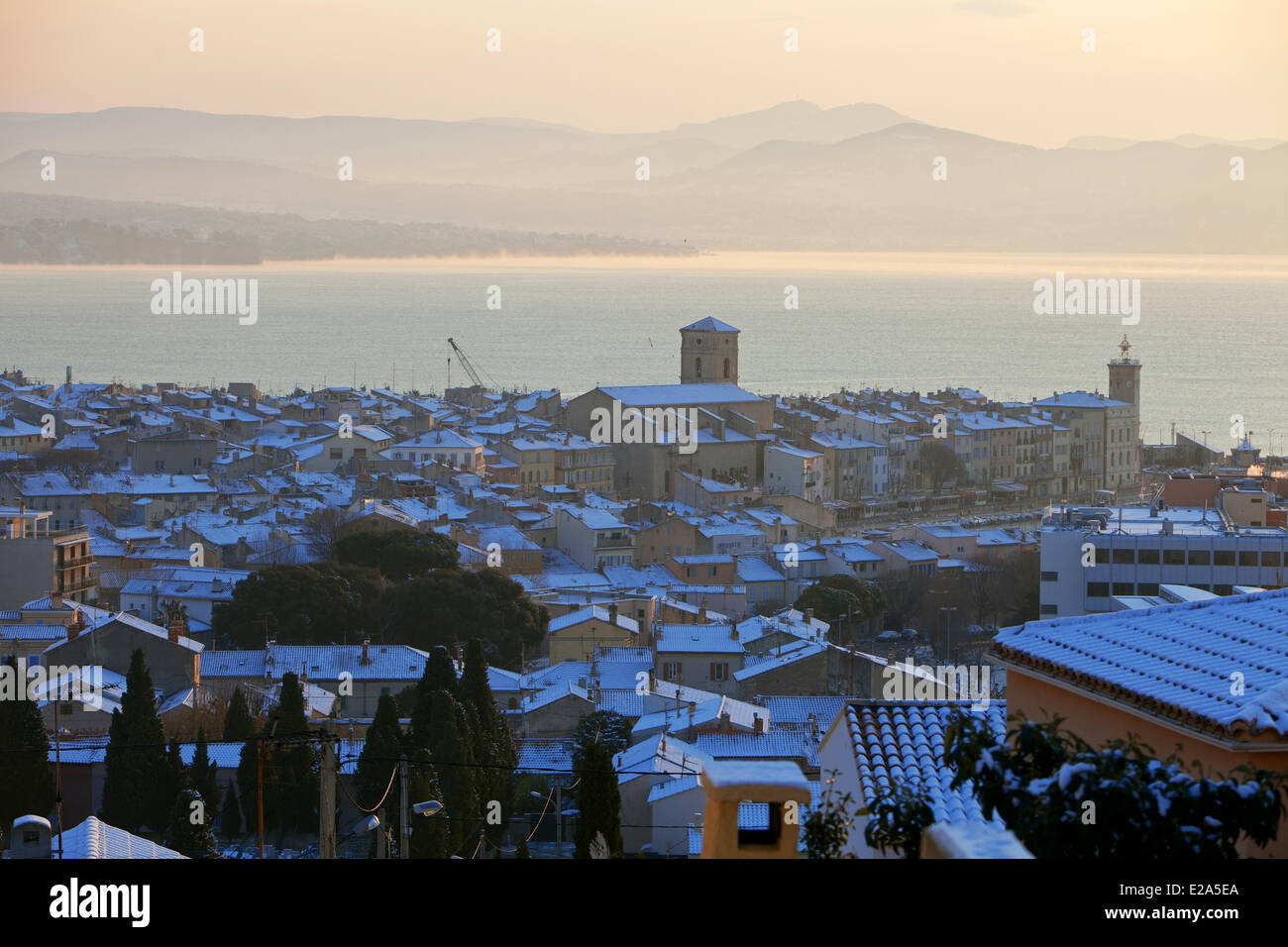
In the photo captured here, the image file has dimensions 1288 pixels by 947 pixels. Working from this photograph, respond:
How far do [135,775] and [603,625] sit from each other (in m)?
6.48

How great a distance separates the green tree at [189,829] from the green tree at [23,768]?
3.43 ft

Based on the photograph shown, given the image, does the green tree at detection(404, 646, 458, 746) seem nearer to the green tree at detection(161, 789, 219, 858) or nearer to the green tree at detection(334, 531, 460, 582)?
the green tree at detection(161, 789, 219, 858)

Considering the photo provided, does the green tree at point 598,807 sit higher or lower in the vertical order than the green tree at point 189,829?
higher

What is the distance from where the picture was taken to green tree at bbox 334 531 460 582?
18.1 m

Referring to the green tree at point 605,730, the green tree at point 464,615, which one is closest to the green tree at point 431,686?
the green tree at point 605,730

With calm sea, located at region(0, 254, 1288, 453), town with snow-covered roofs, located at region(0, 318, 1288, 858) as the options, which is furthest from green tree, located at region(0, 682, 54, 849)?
calm sea, located at region(0, 254, 1288, 453)

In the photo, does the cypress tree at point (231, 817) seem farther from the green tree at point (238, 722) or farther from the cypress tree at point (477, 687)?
the cypress tree at point (477, 687)

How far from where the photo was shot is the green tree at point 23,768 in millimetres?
9156

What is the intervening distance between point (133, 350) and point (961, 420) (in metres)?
44.2

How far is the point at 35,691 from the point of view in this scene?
11086 mm

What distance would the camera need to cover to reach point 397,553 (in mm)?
18219

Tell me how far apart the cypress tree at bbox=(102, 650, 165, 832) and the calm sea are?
1748cm
